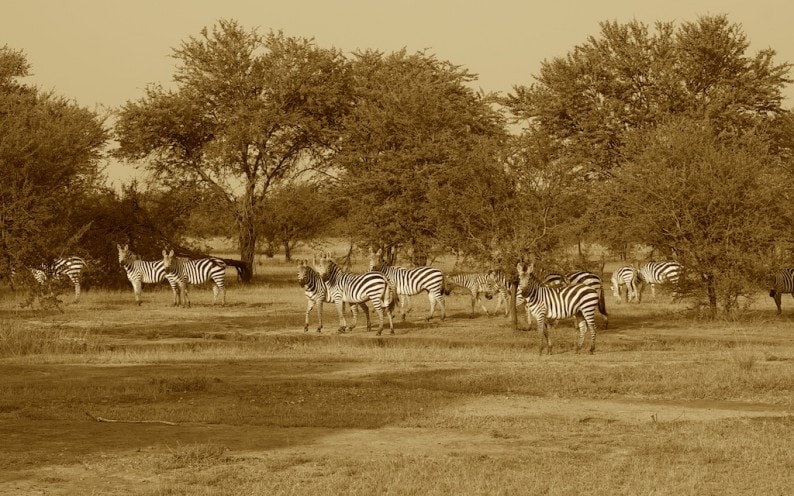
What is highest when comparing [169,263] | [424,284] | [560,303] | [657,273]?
[169,263]

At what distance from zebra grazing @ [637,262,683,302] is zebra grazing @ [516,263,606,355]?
8502mm

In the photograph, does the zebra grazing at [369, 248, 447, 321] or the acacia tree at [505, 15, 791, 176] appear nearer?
the zebra grazing at [369, 248, 447, 321]

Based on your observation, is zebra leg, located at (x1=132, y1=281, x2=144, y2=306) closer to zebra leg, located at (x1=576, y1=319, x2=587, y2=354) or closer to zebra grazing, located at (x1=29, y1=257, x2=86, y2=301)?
zebra grazing, located at (x1=29, y1=257, x2=86, y2=301)

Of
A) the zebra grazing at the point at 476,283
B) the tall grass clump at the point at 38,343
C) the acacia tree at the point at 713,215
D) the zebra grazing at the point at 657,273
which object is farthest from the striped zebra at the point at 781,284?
the tall grass clump at the point at 38,343

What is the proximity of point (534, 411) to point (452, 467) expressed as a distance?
379 centimetres

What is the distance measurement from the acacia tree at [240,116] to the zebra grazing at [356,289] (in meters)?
19.4

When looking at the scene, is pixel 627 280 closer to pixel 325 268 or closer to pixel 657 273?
pixel 657 273

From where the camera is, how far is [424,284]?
95.2 feet

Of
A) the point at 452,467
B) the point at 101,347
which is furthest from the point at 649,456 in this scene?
the point at 101,347

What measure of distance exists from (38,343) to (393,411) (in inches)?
385

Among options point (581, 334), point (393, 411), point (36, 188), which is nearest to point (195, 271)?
point (36, 188)

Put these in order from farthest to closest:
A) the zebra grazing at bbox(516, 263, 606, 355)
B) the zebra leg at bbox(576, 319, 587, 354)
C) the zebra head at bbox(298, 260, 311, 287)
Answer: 1. the zebra head at bbox(298, 260, 311, 287)
2. the zebra grazing at bbox(516, 263, 606, 355)
3. the zebra leg at bbox(576, 319, 587, 354)

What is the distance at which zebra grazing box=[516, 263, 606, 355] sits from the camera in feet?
70.7

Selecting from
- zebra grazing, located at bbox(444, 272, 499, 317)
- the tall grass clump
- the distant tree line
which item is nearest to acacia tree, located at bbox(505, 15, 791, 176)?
the distant tree line
